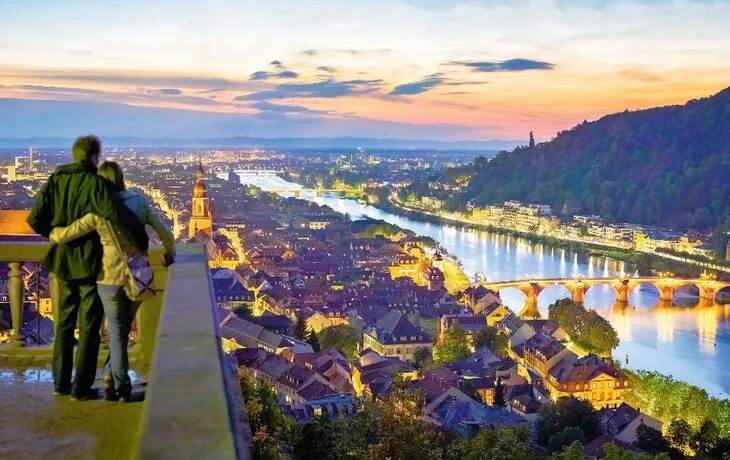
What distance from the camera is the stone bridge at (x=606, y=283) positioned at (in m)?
27.8

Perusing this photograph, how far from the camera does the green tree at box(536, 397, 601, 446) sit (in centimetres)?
1273

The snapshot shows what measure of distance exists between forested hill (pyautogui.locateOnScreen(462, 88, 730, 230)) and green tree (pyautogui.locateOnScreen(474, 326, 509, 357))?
1370 inches

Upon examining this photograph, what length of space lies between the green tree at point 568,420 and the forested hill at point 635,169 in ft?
133

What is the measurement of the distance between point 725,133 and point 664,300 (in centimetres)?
4251

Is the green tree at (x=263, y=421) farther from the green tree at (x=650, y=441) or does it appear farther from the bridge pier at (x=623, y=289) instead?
the bridge pier at (x=623, y=289)

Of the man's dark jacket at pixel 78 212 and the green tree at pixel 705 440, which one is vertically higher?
the man's dark jacket at pixel 78 212

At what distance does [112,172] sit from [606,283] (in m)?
28.9

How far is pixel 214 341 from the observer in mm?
1504

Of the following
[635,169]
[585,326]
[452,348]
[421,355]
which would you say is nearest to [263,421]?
[452,348]

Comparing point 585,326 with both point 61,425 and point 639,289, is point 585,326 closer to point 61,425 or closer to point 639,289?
point 639,289

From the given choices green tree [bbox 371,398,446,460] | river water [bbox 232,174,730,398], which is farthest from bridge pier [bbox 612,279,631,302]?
green tree [bbox 371,398,446,460]

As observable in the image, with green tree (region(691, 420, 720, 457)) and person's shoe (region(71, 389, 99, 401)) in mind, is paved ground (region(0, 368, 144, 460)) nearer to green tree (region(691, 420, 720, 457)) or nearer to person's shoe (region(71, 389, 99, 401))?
person's shoe (region(71, 389, 99, 401))

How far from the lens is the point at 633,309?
27.3 meters

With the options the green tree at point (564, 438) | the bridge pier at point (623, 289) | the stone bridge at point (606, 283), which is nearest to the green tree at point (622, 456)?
the green tree at point (564, 438)
